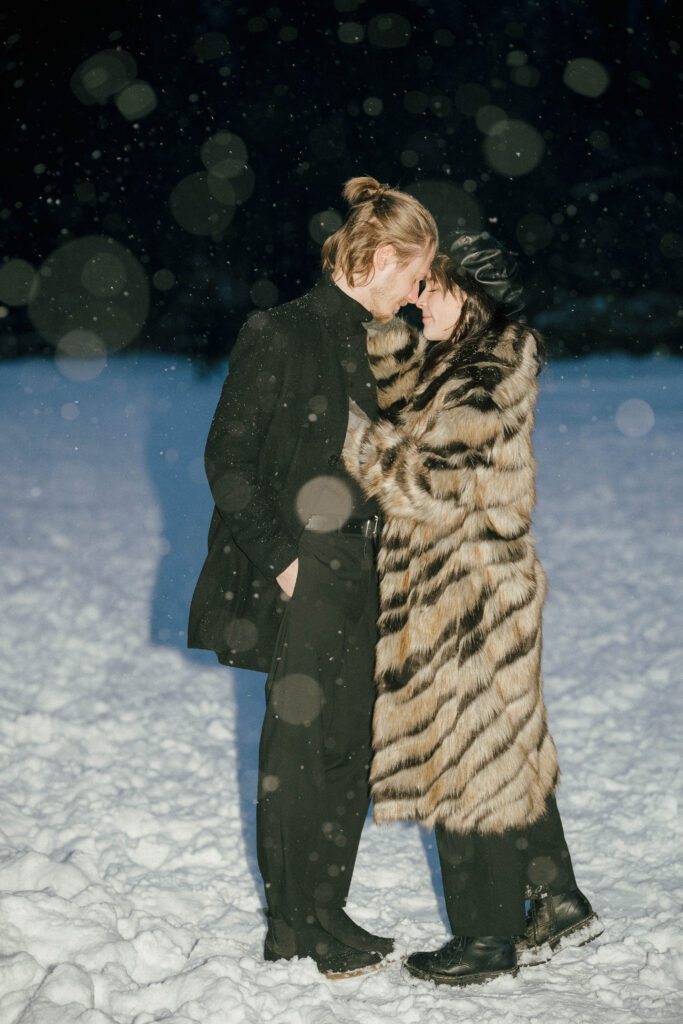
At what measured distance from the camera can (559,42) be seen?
42.2 feet

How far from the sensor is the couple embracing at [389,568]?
1.86 metres

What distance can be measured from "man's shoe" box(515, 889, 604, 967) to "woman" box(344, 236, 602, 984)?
0.34 ft

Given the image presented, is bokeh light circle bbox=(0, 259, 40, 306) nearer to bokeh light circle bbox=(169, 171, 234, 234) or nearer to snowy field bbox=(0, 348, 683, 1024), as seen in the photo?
bokeh light circle bbox=(169, 171, 234, 234)

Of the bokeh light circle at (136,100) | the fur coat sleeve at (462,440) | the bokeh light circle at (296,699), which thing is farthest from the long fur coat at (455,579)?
the bokeh light circle at (136,100)

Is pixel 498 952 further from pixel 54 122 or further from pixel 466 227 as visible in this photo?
pixel 54 122

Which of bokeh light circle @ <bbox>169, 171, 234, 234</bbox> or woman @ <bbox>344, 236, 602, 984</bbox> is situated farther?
bokeh light circle @ <bbox>169, 171, 234, 234</bbox>

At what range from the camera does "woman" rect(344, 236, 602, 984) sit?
1.86 metres

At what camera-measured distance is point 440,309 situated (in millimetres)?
2033

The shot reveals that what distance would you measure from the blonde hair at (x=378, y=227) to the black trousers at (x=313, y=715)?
652 mm

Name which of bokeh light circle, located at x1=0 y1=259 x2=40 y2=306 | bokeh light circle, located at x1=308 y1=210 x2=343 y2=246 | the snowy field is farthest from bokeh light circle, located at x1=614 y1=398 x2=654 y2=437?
bokeh light circle, located at x1=0 y1=259 x2=40 y2=306

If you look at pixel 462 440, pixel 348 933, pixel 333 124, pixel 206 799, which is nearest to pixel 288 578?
pixel 462 440

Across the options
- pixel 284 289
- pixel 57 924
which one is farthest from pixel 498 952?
pixel 284 289

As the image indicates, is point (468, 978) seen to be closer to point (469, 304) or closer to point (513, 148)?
point (469, 304)

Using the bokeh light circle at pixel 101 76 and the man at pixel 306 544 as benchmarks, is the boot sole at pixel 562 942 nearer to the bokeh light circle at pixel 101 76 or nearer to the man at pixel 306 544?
the man at pixel 306 544
